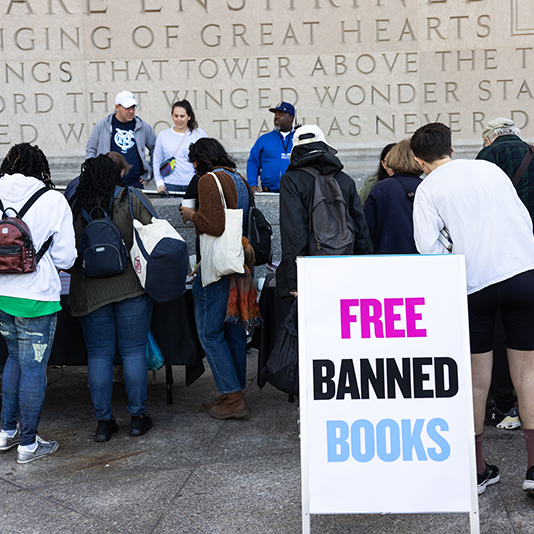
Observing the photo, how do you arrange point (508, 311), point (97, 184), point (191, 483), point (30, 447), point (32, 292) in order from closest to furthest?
point (508, 311), point (191, 483), point (32, 292), point (30, 447), point (97, 184)

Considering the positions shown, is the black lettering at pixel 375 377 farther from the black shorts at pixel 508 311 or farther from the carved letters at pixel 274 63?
the carved letters at pixel 274 63

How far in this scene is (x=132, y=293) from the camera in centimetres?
428

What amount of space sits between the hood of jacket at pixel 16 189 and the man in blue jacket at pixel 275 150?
324 centimetres

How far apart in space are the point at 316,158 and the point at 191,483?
200 cm

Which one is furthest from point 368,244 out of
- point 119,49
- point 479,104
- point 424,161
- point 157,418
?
point 119,49

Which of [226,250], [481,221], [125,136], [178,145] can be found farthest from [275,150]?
[481,221]

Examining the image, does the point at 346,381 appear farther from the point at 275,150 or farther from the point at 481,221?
the point at 275,150

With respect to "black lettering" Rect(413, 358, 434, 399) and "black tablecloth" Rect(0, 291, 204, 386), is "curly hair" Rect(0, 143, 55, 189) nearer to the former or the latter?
"black tablecloth" Rect(0, 291, 204, 386)

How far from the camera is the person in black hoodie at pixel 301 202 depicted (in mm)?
3873

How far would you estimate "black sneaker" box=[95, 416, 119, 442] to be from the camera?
4.41 m

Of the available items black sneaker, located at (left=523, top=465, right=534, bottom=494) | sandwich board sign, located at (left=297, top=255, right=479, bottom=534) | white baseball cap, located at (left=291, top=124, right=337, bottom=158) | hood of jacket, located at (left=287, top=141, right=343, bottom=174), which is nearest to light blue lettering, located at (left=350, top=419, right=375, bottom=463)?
sandwich board sign, located at (left=297, top=255, right=479, bottom=534)

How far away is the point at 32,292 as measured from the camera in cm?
388

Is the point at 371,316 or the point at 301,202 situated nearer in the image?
the point at 371,316

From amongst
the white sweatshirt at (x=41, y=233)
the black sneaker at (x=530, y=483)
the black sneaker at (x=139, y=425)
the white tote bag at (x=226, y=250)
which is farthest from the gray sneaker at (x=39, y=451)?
the black sneaker at (x=530, y=483)
